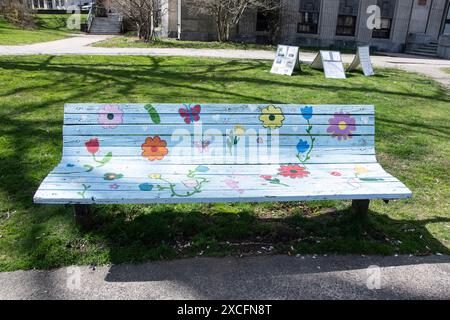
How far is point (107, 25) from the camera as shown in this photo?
29797 mm

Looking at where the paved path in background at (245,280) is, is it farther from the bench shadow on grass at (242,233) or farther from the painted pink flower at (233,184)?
the painted pink flower at (233,184)

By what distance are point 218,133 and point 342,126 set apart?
118cm

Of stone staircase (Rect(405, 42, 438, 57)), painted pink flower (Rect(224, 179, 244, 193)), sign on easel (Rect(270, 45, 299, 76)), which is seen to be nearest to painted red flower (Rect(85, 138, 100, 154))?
painted pink flower (Rect(224, 179, 244, 193))

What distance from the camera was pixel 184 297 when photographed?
2.75 meters

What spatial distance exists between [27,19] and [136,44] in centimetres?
1234

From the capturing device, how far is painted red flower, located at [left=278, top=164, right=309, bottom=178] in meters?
3.56

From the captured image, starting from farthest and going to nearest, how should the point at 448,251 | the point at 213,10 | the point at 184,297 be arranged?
1. the point at 213,10
2. the point at 448,251
3. the point at 184,297

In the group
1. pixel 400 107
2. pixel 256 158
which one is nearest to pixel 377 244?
pixel 256 158

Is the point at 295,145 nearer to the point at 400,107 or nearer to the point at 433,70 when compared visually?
the point at 400,107

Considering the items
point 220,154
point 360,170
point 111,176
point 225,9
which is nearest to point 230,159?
point 220,154

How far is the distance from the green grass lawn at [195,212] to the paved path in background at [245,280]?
0.43 ft

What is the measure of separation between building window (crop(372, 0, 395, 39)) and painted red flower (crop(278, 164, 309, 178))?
24.6m

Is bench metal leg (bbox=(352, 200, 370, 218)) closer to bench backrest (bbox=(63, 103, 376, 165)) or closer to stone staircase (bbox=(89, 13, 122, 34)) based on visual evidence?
bench backrest (bbox=(63, 103, 376, 165))

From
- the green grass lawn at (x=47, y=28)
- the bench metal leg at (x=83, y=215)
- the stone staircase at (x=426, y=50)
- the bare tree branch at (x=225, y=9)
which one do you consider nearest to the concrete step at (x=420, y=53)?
the stone staircase at (x=426, y=50)
